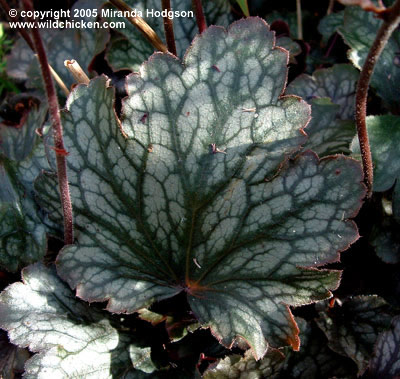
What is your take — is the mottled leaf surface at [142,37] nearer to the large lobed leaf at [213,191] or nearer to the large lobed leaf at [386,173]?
the large lobed leaf at [213,191]

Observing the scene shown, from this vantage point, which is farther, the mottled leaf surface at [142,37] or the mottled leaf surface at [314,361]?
the mottled leaf surface at [142,37]

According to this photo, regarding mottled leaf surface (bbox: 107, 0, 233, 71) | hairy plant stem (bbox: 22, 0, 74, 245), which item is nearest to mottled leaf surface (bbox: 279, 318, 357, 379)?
hairy plant stem (bbox: 22, 0, 74, 245)

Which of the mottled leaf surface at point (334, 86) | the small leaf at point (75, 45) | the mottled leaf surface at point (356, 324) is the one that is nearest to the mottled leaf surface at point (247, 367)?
the mottled leaf surface at point (356, 324)

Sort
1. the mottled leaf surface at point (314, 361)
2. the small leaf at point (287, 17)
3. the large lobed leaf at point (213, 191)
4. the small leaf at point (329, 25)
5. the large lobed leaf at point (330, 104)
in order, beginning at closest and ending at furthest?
the large lobed leaf at point (213, 191)
the mottled leaf surface at point (314, 361)
the large lobed leaf at point (330, 104)
the small leaf at point (329, 25)
the small leaf at point (287, 17)

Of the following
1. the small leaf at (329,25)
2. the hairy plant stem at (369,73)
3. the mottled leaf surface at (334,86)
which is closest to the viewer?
the hairy plant stem at (369,73)

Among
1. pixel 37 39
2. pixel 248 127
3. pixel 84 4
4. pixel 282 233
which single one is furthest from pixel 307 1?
pixel 37 39

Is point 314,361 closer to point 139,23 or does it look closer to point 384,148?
point 384,148

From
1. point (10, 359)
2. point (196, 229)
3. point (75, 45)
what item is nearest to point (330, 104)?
point (196, 229)
